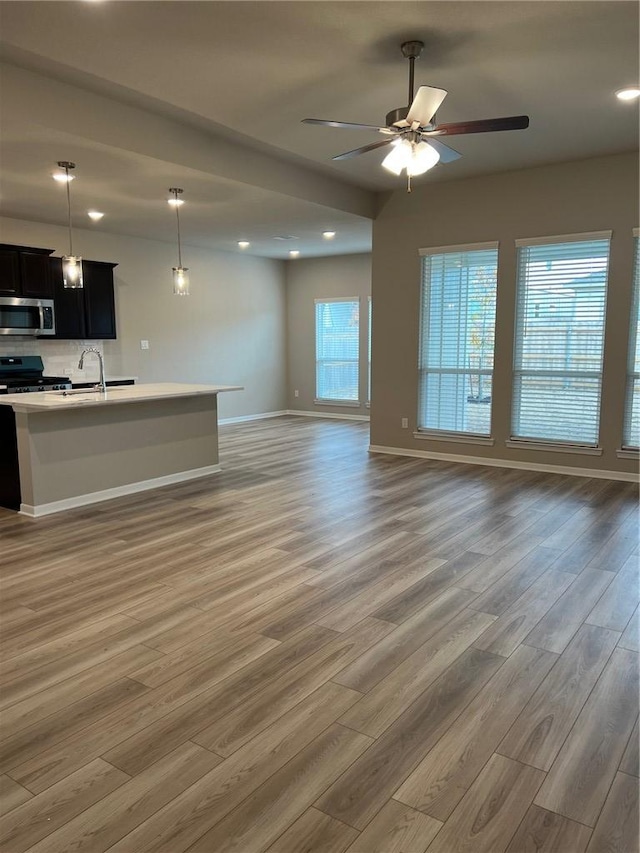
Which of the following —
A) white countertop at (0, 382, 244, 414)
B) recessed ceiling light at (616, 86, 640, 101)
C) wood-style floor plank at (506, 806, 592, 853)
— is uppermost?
recessed ceiling light at (616, 86, 640, 101)

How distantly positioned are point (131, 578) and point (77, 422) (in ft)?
6.26

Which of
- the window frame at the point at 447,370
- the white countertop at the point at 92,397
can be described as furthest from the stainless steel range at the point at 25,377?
the window frame at the point at 447,370

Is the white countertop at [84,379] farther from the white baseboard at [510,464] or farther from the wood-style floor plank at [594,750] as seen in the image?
the wood-style floor plank at [594,750]

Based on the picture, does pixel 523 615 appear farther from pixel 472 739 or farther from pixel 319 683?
pixel 319 683

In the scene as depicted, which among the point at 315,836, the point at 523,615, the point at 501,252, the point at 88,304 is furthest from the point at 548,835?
the point at 88,304

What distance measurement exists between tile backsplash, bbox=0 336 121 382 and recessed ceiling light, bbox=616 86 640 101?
5760 mm

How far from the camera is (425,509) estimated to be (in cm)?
472

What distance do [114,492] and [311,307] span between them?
6.00 m

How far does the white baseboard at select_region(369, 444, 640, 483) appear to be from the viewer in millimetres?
5648

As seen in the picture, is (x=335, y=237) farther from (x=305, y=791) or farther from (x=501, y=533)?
(x=305, y=791)

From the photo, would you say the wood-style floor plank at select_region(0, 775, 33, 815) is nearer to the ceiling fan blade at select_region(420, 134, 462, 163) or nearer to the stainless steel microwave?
the ceiling fan blade at select_region(420, 134, 462, 163)

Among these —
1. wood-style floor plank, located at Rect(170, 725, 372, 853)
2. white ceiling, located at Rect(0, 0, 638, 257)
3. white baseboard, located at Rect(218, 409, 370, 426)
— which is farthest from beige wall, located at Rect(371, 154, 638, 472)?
wood-style floor plank, located at Rect(170, 725, 372, 853)

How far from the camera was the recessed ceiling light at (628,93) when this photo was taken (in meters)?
3.90

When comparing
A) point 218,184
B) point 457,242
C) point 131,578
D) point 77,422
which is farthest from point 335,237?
point 131,578
